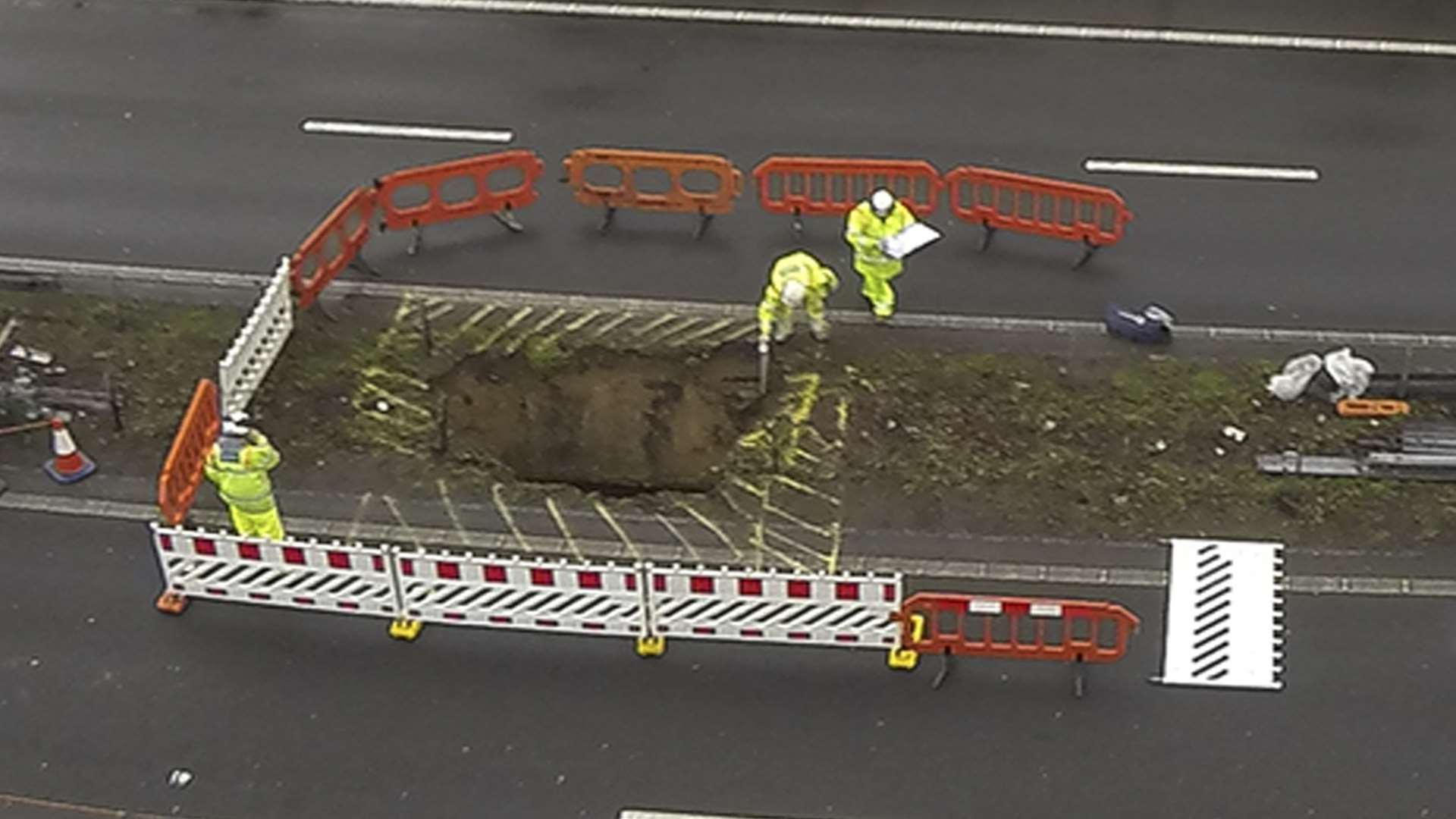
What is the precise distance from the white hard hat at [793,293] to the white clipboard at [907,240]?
1.07 m

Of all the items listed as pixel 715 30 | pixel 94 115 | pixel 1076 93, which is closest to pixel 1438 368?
pixel 1076 93

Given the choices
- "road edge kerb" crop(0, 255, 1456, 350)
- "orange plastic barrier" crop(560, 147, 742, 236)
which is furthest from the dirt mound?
"orange plastic barrier" crop(560, 147, 742, 236)

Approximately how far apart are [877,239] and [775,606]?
4615 millimetres

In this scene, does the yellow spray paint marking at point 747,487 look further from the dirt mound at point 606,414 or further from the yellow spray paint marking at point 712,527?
the yellow spray paint marking at point 712,527

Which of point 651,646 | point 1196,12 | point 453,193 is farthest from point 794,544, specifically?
point 1196,12

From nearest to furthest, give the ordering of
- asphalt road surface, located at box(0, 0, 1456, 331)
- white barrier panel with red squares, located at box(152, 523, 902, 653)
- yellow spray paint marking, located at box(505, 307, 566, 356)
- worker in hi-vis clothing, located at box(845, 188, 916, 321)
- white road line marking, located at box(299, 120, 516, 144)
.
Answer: white barrier panel with red squares, located at box(152, 523, 902, 653) → worker in hi-vis clothing, located at box(845, 188, 916, 321) → yellow spray paint marking, located at box(505, 307, 566, 356) → asphalt road surface, located at box(0, 0, 1456, 331) → white road line marking, located at box(299, 120, 516, 144)

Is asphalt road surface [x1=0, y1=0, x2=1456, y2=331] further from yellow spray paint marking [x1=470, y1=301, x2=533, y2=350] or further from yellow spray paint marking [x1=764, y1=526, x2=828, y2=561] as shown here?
yellow spray paint marking [x1=764, y1=526, x2=828, y2=561]

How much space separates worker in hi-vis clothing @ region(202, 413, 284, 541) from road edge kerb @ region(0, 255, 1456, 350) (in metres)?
3.98

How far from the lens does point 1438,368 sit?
2100cm

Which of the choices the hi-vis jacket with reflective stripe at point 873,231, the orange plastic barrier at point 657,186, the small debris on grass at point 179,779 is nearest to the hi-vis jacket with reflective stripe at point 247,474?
the small debris on grass at point 179,779

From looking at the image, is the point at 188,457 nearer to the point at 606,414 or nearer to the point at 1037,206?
the point at 606,414

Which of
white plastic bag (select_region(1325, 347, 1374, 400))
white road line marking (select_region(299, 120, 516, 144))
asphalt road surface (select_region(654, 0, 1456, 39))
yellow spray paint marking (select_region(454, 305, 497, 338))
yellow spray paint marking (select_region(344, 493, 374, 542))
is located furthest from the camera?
asphalt road surface (select_region(654, 0, 1456, 39))

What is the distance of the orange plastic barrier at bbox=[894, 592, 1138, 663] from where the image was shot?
691 inches

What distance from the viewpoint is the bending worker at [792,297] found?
2062 centimetres
